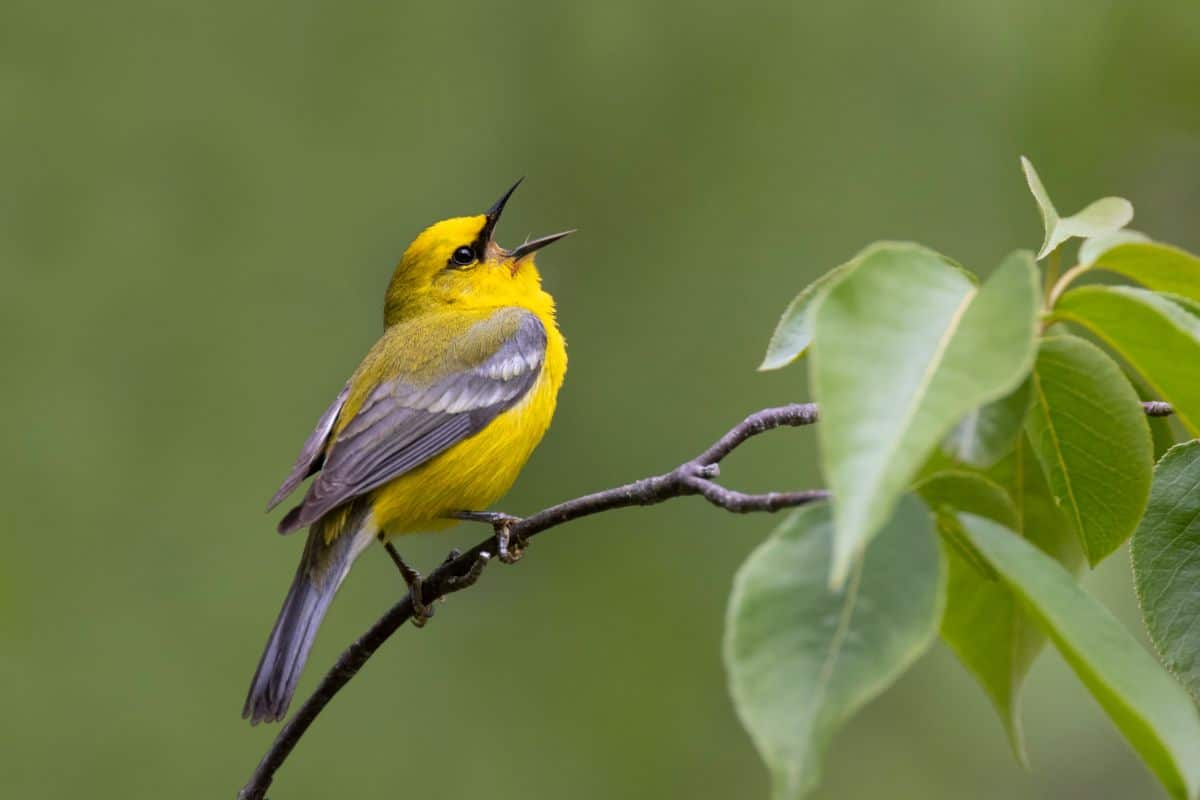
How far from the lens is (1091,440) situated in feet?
5.08

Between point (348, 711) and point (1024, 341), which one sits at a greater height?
point (1024, 341)

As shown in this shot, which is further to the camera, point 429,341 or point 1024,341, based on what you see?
point 429,341

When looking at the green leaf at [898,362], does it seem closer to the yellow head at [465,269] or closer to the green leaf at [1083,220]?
the green leaf at [1083,220]

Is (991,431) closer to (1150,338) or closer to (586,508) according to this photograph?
(1150,338)

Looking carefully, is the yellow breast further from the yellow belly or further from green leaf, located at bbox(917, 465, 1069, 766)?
green leaf, located at bbox(917, 465, 1069, 766)

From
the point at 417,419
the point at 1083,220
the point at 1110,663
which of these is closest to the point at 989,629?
the point at 1110,663

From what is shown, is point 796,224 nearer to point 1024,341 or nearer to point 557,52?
point 557,52

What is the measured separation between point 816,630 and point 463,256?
4.09 metres

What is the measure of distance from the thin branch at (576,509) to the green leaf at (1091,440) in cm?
32

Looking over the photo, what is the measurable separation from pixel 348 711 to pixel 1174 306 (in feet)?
20.6

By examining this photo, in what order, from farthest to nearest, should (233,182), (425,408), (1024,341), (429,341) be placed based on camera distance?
(233,182) < (429,341) < (425,408) < (1024,341)

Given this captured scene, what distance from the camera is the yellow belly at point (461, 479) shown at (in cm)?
399

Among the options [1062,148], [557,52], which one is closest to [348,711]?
[557,52]

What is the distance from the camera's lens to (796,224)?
7.61m
